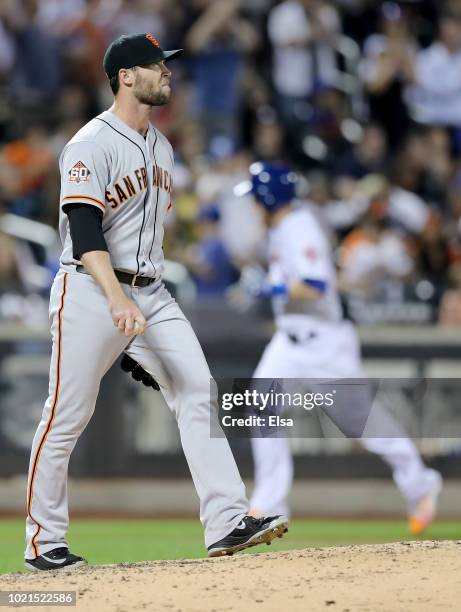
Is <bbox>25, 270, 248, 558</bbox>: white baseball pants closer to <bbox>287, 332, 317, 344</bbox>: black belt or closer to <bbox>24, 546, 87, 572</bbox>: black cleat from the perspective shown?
<bbox>24, 546, 87, 572</bbox>: black cleat

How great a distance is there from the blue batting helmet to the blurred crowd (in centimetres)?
307

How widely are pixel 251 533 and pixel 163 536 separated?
332 centimetres

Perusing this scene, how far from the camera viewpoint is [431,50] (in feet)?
44.2

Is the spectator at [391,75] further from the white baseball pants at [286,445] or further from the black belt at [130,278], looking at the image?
the black belt at [130,278]

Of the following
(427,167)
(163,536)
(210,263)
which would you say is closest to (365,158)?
(427,167)

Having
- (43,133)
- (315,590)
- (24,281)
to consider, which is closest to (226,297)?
(24,281)

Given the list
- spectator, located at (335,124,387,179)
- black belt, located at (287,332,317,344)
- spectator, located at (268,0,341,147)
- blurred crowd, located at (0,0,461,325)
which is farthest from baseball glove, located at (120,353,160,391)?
spectator, located at (268,0,341,147)

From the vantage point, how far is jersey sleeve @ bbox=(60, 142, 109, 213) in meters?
5.29

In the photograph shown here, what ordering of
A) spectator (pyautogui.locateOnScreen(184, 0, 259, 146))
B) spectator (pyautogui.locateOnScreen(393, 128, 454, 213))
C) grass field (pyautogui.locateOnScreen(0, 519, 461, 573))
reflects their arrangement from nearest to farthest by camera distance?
grass field (pyautogui.locateOnScreen(0, 519, 461, 573)), spectator (pyautogui.locateOnScreen(393, 128, 454, 213)), spectator (pyautogui.locateOnScreen(184, 0, 259, 146))

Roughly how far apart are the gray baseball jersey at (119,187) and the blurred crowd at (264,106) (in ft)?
19.0

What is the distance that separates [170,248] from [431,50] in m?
3.99

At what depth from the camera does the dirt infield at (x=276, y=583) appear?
459cm

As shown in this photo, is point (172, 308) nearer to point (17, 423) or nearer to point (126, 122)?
point (126, 122)

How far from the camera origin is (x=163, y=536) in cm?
864
